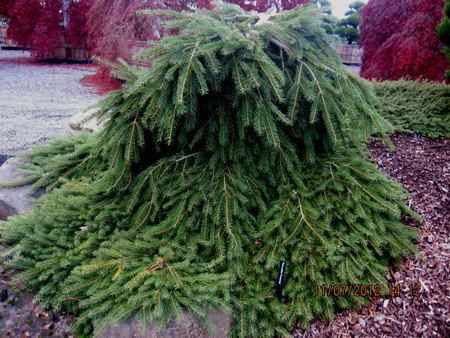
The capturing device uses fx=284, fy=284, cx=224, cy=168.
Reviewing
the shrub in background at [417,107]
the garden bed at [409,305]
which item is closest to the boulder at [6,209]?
the garden bed at [409,305]

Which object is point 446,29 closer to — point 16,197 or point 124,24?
point 16,197

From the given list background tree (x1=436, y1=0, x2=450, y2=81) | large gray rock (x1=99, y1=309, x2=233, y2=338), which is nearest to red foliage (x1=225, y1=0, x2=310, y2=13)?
background tree (x1=436, y1=0, x2=450, y2=81)

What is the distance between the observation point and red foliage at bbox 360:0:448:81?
20.3ft

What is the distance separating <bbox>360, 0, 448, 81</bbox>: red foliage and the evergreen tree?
15.2 ft

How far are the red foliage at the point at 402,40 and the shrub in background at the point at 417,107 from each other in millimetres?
1325

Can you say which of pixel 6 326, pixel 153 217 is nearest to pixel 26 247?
pixel 6 326

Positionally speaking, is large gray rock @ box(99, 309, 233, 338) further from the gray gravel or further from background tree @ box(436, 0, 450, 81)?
background tree @ box(436, 0, 450, 81)

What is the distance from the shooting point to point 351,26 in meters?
19.4

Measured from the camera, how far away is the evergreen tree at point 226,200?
6.63 feet

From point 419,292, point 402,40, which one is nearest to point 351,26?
point 402,40

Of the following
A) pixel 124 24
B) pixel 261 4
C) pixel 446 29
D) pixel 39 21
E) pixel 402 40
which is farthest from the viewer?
pixel 39 21

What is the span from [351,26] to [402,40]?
15341mm

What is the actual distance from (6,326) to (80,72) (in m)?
13.8

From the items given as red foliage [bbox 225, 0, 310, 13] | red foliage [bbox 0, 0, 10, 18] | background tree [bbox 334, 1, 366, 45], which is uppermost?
background tree [bbox 334, 1, 366, 45]
